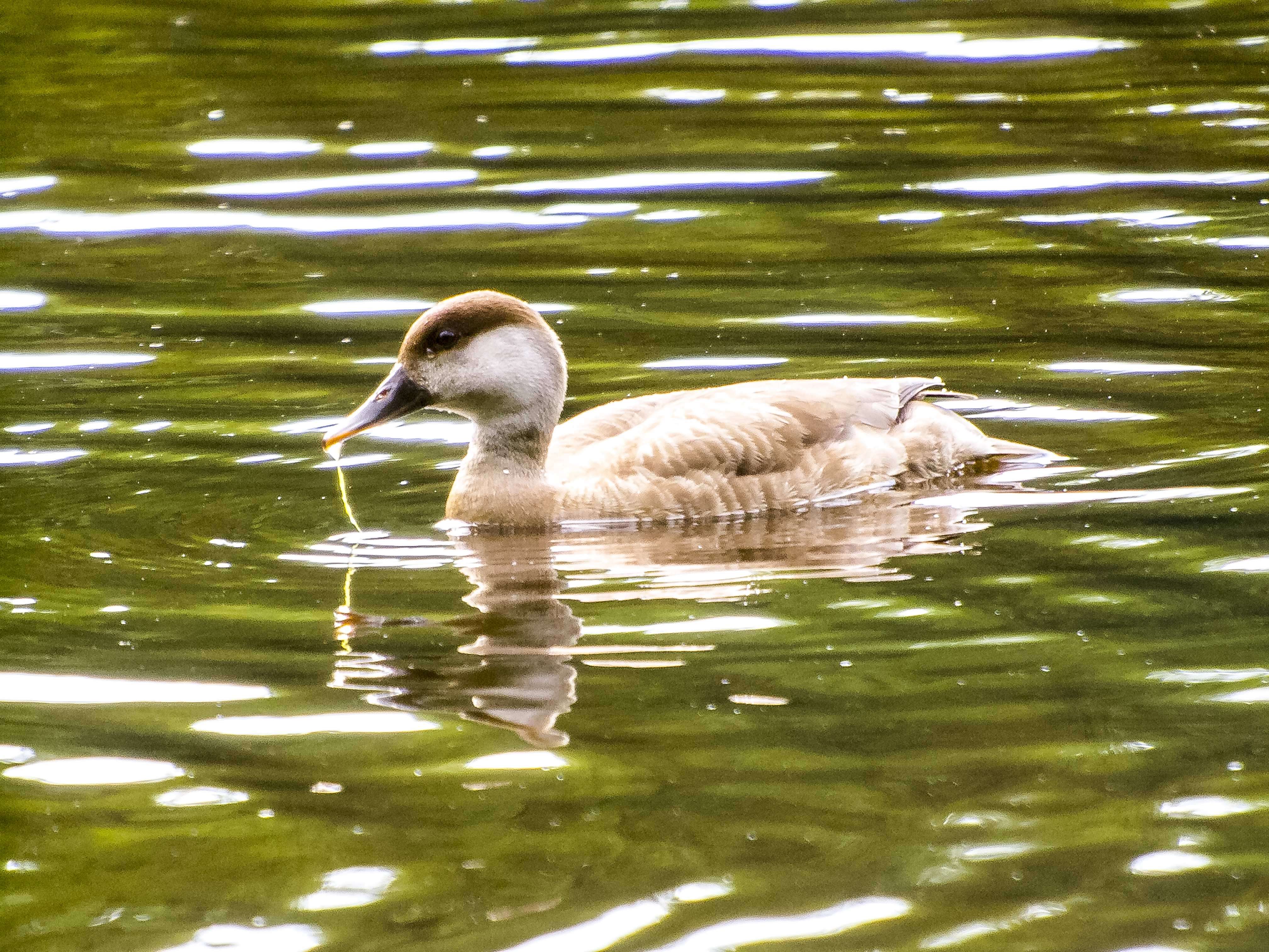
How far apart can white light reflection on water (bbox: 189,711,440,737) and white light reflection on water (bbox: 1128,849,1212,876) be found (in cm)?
210

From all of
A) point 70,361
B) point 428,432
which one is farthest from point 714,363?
point 70,361

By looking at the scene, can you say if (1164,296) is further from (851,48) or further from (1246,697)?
(851,48)

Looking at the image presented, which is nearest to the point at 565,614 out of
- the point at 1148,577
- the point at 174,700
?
the point at 174,700

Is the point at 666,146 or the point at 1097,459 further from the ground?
the point at 666,146

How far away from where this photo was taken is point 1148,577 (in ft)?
24.2

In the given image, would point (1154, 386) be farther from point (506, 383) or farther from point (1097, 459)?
point (506, 383)

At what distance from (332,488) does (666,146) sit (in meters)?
6.65

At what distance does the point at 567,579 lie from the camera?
25.6 ft

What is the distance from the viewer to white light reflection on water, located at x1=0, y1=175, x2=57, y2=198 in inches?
573

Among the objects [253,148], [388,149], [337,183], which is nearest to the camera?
[337,183]

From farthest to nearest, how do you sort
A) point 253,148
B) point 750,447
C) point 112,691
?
point 253,148, point 750,447, point 112,691

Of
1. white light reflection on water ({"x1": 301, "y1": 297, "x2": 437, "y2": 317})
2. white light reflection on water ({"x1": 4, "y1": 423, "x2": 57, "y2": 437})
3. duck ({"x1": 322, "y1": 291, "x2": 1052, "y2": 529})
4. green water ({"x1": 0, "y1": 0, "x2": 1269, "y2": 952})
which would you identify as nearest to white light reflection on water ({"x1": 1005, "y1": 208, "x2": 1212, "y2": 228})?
green water ({"x1": 0, "y1": 0, "x2": 1269, "y2": 952})

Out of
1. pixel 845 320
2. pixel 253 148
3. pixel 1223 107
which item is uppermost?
pixel 253 148

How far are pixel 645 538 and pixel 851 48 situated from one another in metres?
10.0
